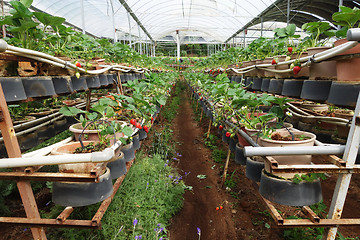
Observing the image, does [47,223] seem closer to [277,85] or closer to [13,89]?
→ [13,89]

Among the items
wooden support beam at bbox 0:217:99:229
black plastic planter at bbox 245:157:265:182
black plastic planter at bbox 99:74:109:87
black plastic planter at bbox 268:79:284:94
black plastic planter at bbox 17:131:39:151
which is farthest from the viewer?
black plastic planter at bbox 99:74:109:87

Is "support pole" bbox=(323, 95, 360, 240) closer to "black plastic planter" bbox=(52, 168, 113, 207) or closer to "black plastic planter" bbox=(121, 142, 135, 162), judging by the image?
"black plastic planter" bbox=(52, 168, 113, 207)

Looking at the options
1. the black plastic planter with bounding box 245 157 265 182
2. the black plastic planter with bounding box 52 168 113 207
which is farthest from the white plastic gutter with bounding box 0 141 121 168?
the black plastic planter with bounding box 245 157 265 182

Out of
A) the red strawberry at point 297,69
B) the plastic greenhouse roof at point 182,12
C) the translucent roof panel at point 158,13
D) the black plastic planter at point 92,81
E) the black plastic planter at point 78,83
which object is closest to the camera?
the red strawberry at point 297,69

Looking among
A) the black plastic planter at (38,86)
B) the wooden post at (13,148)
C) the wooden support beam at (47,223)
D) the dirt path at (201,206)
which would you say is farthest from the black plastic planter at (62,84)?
the dirt path at (201,206)

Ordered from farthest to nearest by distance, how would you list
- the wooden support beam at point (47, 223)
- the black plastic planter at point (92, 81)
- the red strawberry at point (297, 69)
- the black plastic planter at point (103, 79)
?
1. the black plastic planter at point (103, 79)
2. the black plastic planter at point (92, 81)
3. the red strawberry at point (297, 69)
4. the wooden support beam at point (47, 223)

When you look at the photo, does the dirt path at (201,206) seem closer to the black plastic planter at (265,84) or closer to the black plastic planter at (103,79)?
the black plastic planter at (265,84)

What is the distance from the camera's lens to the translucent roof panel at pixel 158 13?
454 inches

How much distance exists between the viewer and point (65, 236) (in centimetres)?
190

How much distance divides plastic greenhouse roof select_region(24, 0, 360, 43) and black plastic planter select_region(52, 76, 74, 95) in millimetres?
7205

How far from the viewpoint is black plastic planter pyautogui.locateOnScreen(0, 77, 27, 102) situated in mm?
1174

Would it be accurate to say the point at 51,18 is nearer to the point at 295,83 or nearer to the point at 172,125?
the point at 295,83

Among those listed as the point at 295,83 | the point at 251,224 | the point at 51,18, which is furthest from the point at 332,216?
the point at 51,18

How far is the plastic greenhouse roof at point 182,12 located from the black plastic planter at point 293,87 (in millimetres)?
7702
